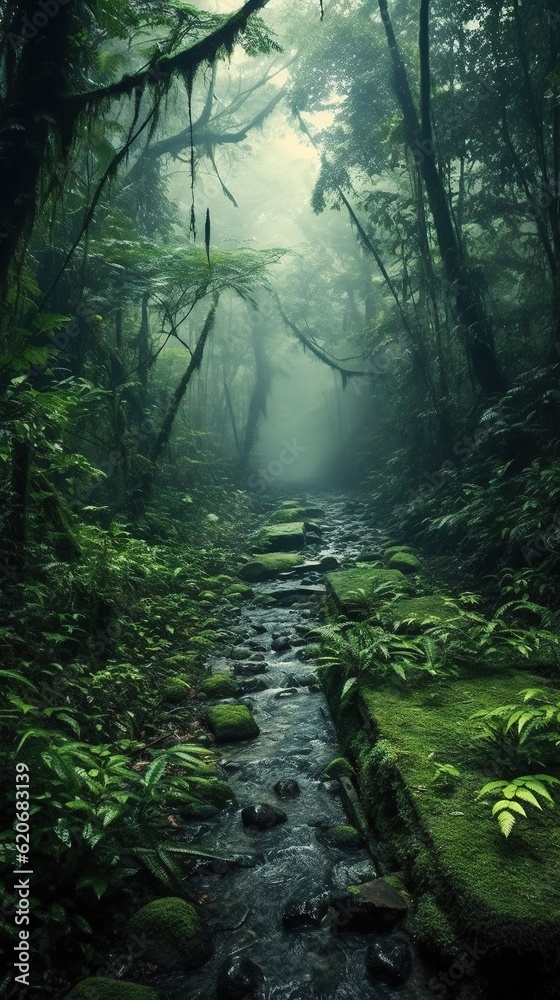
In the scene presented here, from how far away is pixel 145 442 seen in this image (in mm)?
13430

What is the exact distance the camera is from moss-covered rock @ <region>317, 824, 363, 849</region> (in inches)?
129

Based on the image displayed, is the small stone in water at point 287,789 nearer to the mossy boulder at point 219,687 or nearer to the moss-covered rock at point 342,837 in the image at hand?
the moss-covered rock at point 342,837

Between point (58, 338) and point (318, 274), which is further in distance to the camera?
point (318, 274)

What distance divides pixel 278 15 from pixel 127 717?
996 inches

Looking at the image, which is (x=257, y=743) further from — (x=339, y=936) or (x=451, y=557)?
(x=451, y=557)

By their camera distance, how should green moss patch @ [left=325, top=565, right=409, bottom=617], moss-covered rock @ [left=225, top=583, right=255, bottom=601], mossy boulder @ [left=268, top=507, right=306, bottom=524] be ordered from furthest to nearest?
mossy boulder @ [left=268, top=507, right=306, bottom=524]
moss-covered rock @ [left=225, top=583, right=255, bottom=601]
green moss patch @ [left=325, top=565, right=409, bottom=617]

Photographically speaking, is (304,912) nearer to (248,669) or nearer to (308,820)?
(308,820)

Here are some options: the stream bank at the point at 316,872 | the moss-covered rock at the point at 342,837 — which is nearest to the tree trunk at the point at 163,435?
the stream bank at the point at 316,872

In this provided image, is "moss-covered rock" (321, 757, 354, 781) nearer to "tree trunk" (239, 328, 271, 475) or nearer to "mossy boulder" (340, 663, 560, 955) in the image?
"mossy boulder" (340, 663, 560, 955)

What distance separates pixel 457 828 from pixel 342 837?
0.89 meters

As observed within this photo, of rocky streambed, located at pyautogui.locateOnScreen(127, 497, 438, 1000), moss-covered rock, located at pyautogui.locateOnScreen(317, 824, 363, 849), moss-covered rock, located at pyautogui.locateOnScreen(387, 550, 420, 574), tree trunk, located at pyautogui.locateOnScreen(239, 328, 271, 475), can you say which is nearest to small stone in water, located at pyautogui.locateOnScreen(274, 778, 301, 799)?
rocky streambed, located at pyautogui.locateOnScreen(127, 497, 438, 1000)

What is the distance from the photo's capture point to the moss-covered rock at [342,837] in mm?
3287

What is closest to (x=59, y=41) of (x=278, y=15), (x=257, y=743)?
(x=257, y=743)

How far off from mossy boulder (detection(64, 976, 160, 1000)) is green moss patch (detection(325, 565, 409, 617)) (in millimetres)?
4583
